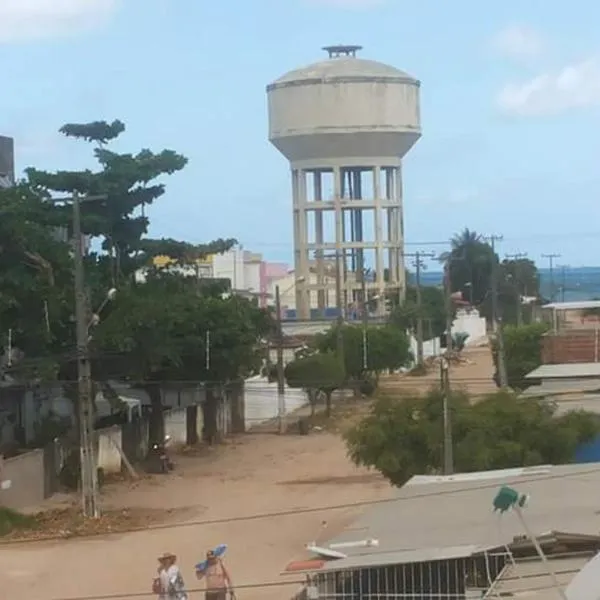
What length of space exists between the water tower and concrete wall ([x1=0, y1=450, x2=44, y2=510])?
43.0m

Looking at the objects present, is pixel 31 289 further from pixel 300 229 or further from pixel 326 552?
pixel 300 229

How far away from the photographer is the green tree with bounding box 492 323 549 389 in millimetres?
55531

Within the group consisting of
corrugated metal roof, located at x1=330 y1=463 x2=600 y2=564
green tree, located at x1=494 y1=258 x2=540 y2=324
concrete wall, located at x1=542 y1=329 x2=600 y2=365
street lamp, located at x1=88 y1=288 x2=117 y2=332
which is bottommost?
corrugated metal roof, located at x1=330 y1=463 x2=600 y2=564

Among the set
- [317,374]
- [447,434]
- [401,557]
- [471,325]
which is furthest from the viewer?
[471,325]

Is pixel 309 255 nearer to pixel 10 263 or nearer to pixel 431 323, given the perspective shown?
pixel 431 323

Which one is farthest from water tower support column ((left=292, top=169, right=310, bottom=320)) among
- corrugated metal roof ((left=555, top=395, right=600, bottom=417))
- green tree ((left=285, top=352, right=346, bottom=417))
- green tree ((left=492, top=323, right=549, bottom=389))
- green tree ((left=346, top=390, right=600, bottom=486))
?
green tree ((left=346, top=390, right=600, bottom=486))

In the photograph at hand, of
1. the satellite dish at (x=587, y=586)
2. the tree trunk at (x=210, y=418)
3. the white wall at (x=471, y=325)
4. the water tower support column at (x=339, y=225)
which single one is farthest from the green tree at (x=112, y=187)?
the white wall at (x=471, y=325)

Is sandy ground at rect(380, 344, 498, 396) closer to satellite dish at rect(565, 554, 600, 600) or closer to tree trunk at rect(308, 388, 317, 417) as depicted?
tree trunk at rect(308, 388, 317, 417)

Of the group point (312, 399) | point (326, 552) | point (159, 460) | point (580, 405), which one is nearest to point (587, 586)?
point (326, 552)

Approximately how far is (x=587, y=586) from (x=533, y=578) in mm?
3534

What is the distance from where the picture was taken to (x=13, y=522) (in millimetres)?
31094

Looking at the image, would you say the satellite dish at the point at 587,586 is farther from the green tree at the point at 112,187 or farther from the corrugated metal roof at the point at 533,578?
the green tree at the point at 112,187

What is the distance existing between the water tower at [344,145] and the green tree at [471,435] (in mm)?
47841

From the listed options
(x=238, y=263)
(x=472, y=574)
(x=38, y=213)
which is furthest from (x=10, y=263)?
(x=238, y=263)
